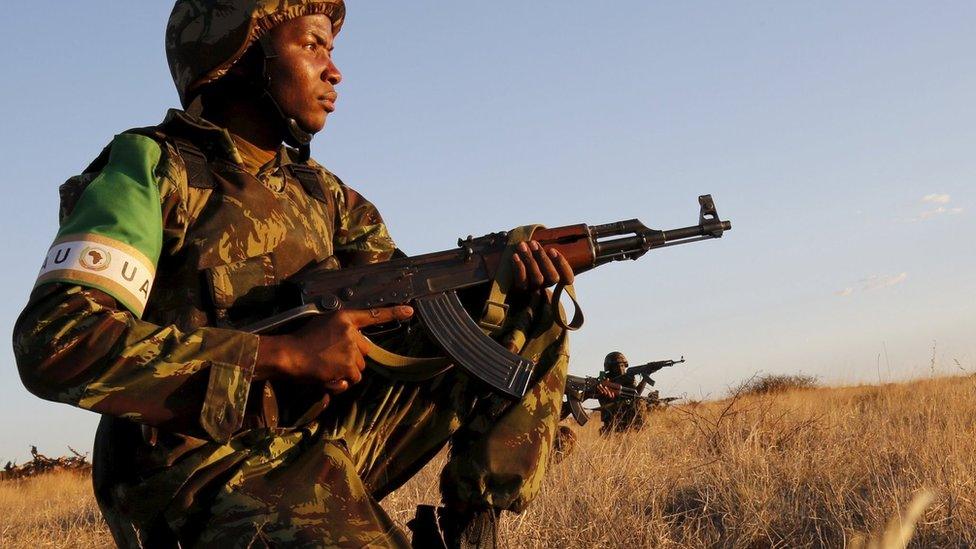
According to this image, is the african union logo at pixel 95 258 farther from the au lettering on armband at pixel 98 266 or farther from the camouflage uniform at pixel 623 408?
the camouflage uniform at pixel 623 408

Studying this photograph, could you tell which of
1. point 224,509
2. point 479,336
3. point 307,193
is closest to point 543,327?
point 479,336

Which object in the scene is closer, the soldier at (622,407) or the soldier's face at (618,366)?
the soldier at (622,407)

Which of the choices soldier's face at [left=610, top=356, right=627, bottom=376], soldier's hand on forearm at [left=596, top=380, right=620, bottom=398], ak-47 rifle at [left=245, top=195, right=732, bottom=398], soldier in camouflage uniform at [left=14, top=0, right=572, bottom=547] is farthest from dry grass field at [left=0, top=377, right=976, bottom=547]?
soldier's face at [left=610, top=356, right=627, bottom=376]

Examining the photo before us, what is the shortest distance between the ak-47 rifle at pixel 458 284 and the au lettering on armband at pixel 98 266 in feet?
1.18

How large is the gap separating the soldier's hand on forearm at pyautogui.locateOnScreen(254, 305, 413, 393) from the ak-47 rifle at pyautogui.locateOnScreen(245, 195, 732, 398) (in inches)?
4.6

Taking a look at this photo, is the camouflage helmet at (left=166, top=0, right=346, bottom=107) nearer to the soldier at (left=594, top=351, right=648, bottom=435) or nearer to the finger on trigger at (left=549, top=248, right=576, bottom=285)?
the finger on trigger at (left=549, top=248, right=576, bottom=285)

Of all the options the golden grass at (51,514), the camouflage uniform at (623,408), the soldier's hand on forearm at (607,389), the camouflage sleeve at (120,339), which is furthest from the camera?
the soldier's hand on forearm at (607,389)

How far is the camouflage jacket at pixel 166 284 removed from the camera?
2459 mm

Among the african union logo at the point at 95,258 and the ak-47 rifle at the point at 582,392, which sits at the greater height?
the african union logo at the point at 95,258

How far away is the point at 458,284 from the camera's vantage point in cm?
336

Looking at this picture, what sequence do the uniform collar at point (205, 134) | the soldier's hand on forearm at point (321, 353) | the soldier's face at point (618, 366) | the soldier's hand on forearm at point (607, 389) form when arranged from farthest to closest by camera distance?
1. the soldier's face at point (618, 366)
2. the soldier's hand on forearm at point (607, 389)
3. the uniform collar at point (205, 134)
4. the soldier's hand on forearm at point (321, 353)

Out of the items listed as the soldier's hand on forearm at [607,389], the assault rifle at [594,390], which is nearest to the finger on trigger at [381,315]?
the assault rifle at [594,390]


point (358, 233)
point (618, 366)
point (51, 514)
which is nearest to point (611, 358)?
point (618, 366)

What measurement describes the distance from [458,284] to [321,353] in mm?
693
